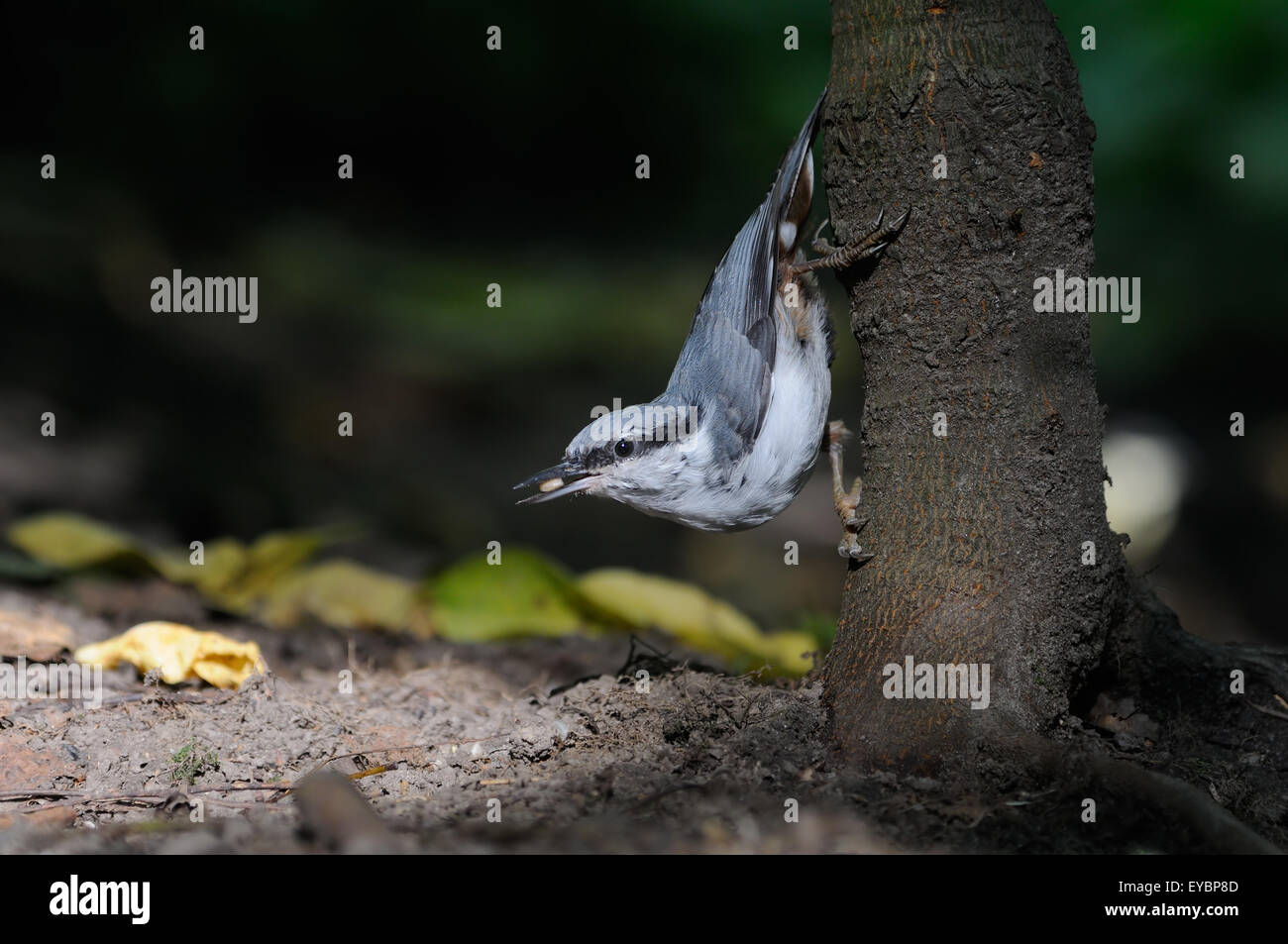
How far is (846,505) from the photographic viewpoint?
8.81 ft

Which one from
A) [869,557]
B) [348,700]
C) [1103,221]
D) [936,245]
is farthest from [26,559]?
[1103,221]

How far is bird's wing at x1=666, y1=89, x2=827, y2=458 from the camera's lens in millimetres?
2949

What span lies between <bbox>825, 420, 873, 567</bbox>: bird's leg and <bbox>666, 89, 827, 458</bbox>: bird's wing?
29cm

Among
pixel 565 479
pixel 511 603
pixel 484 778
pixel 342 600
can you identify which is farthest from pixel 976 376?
pixel 342 600

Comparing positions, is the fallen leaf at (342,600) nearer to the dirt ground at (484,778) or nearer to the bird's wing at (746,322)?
the dirt ground at (484,778)

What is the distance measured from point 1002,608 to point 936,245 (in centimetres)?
83

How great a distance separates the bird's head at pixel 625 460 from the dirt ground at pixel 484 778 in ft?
1.70

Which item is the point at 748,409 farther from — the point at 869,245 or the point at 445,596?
the point at 445,596

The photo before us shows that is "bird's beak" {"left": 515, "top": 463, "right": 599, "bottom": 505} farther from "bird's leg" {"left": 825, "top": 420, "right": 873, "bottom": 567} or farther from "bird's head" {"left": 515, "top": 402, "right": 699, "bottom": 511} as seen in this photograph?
"bird's leg" {"left": 825, "top": 420, "right": 873, "bottom": 567}

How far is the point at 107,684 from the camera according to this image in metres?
2.93

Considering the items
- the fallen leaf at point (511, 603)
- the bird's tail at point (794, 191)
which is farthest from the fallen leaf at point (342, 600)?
the bird's tail at point (794, 191)

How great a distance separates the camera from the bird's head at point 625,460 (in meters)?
2.71
